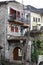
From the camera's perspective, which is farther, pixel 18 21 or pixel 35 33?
pixel 35 33

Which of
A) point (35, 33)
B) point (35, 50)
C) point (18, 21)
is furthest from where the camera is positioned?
point (35, 33)

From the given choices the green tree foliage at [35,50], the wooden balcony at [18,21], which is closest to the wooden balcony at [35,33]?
the wooden balcony at [18,21]

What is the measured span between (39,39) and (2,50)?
8.73 meters

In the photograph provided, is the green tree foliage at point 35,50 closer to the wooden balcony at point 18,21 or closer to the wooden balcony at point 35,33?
the wooden balcony at point 18,21

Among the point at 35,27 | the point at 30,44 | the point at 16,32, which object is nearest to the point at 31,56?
the point at 30,44

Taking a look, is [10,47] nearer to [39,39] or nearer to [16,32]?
[16,32]

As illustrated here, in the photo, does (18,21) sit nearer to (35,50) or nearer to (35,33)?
(35,50)

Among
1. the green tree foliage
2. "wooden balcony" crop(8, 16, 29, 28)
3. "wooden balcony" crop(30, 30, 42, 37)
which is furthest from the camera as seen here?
"wooden balcony" crop(30, 30, 42, 37)

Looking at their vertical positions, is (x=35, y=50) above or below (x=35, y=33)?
below

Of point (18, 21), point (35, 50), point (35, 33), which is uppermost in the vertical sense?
point (18, 21)

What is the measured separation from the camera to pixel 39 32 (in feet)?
172

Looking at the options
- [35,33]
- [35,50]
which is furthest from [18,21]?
[35,33]

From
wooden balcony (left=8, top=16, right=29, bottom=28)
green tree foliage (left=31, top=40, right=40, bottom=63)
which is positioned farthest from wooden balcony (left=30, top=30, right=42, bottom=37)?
green tree foliage (left=31, top=40, right=40, bottom=63)

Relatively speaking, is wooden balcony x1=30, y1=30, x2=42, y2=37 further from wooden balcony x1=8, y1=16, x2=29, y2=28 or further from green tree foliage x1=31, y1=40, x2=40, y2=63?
green tree foliage x1=31, y1=40, x2=40, y2=63
